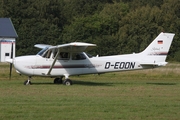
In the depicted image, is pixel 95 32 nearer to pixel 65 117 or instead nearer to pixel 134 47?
pixel 134 47

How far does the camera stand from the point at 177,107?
13.7 metres

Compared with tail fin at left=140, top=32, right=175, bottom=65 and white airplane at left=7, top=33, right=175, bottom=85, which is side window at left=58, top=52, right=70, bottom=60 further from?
tail fin at left=140, top=32, right=175, bottom=65

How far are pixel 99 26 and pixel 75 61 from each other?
42187 millimetres

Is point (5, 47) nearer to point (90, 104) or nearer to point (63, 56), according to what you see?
point (63, 56)

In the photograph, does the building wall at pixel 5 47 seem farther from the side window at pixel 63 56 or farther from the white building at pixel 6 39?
the side window at pixel 63 56

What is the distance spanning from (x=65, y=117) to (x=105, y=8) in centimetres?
6174

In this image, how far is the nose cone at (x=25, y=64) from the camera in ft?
69.7

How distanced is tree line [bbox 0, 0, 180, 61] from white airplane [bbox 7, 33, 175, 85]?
3291cm

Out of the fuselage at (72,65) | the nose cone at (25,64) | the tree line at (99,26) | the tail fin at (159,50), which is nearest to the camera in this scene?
the nose cone at (25,64)

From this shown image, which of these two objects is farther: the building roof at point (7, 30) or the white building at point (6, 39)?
the building roof at point (7, 30)

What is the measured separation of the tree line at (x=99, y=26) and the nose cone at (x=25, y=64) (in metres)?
34.3

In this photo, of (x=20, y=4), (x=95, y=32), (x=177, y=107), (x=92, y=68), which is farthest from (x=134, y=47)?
(x=177, y=107)

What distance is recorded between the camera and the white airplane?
21.4 meters

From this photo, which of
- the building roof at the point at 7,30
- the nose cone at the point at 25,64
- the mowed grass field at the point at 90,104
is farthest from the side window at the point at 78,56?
the building roof at the point at 7,30
